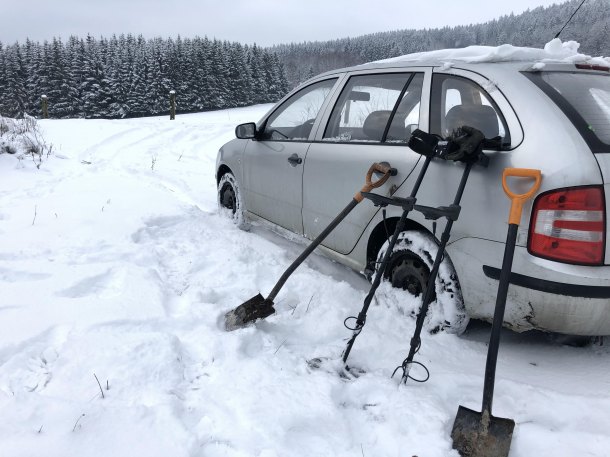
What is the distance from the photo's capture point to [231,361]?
2408 millimetres

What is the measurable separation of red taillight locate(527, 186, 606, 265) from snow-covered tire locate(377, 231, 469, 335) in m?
0.57

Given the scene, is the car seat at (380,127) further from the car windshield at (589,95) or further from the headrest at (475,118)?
the car windshield at (589,95)

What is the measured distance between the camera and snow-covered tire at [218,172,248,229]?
484 centimetres

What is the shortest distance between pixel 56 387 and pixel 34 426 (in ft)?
0.93

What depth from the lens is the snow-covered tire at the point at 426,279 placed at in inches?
98.3

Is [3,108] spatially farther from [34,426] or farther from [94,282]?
[34,426]

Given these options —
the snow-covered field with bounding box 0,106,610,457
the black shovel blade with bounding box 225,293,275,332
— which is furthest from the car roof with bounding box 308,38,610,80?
the black shovel blade with bounding box 225,293,275,332

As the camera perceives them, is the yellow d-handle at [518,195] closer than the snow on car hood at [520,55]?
Yes

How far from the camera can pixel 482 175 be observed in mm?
2236

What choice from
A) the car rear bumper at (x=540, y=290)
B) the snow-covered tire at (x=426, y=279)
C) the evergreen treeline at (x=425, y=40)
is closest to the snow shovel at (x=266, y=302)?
the snow-covered tire at (x=426, y=279)

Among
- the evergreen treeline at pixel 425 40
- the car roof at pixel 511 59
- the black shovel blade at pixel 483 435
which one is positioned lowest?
the black shovel blade at pixel 483 435

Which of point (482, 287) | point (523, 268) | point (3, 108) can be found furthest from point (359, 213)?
point (3, 108)

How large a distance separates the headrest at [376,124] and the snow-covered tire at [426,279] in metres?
0.73

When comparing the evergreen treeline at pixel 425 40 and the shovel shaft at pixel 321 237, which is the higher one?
the evergreen treeline at pixel 425 40
